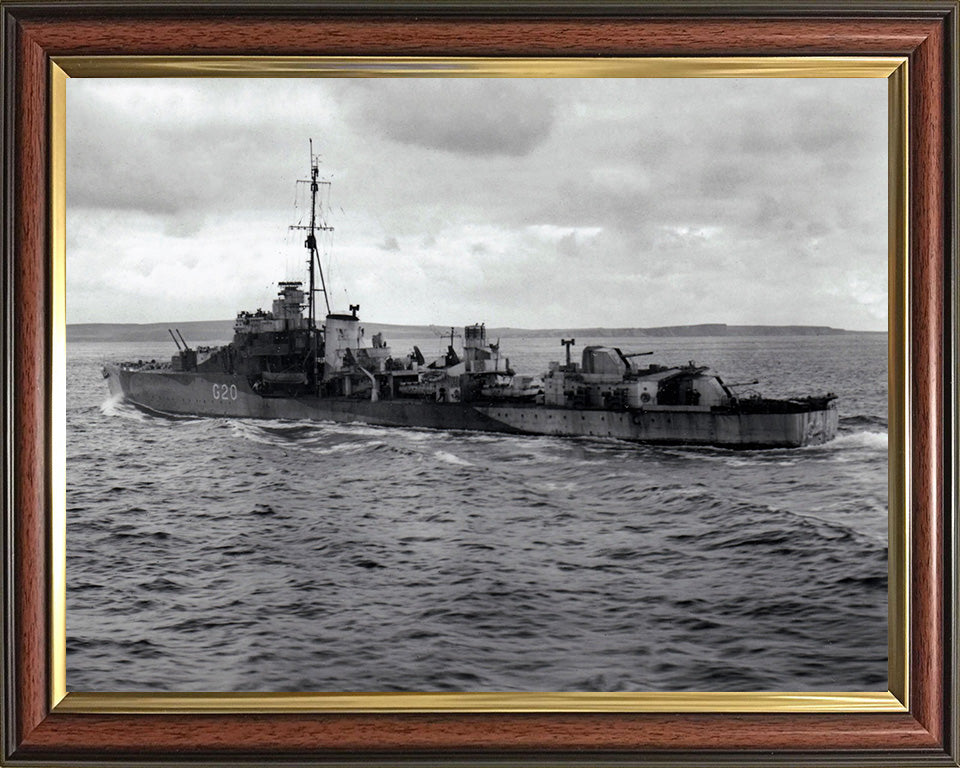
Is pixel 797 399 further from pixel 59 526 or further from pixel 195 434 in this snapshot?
pixel 59 526

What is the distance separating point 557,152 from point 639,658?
0.81 metres

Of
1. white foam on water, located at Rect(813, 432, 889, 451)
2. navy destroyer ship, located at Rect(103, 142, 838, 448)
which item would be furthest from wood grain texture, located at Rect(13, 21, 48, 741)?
white foam on water, located at Rect(813, 432, 889, 451)

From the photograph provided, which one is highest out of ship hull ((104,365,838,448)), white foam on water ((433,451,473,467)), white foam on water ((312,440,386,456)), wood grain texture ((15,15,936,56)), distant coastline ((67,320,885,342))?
wood grain texture ((15,15,936,56))

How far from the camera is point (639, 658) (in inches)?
51.5

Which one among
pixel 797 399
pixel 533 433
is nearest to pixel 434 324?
pixel 533 433

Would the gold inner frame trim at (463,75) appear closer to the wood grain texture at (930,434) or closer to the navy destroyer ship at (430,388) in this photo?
the wood grain texture at (930,434)

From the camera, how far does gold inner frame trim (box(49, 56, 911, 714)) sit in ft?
4.25

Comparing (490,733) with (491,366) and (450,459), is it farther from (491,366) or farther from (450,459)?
(491,366)

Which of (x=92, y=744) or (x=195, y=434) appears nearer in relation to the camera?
(x=92, y=744)

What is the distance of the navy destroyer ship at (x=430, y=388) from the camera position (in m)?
1.36

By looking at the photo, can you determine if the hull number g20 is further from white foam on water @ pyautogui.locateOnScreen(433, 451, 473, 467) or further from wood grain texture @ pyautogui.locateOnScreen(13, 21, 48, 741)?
white foam on water @ pyautogui.locateOnScreen(433, 451, 473, 467)

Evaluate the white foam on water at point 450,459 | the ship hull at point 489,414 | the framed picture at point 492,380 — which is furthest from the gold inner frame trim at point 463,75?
the white foam on water at point 450,459

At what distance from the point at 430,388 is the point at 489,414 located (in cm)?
11

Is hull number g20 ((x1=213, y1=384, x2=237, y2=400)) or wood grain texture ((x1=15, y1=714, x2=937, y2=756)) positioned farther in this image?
hull number g20 ((x1=213, y1=384, x2=237, y2=400))
